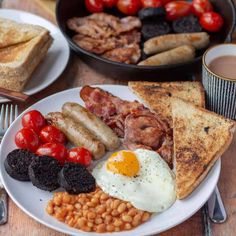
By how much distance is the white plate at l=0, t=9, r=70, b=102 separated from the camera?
3.46 metres

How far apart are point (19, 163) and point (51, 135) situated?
0.96ft

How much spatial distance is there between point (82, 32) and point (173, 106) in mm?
1067

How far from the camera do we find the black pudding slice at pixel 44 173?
8.65ft

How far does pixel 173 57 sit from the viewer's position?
348 centimetres

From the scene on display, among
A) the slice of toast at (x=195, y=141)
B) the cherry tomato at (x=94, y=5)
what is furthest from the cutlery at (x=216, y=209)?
the cherry tomato at (x=94, y=5)

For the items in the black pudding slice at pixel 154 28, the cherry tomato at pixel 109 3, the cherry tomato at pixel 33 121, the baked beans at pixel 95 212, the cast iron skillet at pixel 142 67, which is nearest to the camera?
the baked beans at pixel 95 212

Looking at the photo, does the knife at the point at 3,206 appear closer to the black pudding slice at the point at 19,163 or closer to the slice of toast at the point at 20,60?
the black pudding slice at the point at 19,163

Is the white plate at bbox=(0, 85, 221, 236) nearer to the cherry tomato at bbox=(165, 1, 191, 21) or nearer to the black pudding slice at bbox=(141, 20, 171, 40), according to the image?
the black pudding slice at bbox=(141, 20, 171, 40)

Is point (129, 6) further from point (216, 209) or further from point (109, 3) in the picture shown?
point (216, 209)

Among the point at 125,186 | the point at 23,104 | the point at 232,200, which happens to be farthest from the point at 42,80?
the point at 232,200

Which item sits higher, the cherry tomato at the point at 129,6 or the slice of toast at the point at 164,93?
the cherry tomato at the point at 129,6

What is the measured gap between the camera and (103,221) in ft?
8.25

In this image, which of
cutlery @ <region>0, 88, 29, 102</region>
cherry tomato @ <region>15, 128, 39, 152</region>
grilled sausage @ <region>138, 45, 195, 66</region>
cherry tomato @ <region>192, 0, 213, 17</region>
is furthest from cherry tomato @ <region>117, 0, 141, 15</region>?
cherry tomato @ <region>15, 128, 39, 152</region>

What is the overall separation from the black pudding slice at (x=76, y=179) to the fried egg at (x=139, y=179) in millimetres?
64
